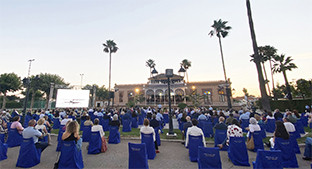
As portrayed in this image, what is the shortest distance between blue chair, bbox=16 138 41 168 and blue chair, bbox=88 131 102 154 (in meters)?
1.68

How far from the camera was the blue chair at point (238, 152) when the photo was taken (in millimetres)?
4447

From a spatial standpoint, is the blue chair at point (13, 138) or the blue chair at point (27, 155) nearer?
the blue chair at point (27, 155)

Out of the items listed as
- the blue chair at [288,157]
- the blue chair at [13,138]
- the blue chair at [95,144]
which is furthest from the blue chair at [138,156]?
the blue chair at [13,138]

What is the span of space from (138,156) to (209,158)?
1.82 meters

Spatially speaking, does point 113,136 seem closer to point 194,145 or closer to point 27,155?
point 27,155

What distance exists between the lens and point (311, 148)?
4602mm

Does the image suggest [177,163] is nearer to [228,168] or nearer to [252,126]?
[228,168]

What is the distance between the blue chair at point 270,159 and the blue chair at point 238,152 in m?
1.46

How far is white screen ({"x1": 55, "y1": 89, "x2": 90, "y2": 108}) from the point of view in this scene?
2698 centimetres

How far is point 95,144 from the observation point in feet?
18.1

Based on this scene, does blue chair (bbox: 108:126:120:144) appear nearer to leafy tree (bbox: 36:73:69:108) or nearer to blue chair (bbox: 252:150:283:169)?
blue chair (bbox: 252:150:283:169)

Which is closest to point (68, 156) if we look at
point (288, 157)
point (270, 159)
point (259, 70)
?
point (270, 159)

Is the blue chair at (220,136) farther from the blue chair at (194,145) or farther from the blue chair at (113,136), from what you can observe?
the blue chair at (113,136)

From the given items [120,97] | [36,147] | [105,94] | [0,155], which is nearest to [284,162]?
[36,147]
